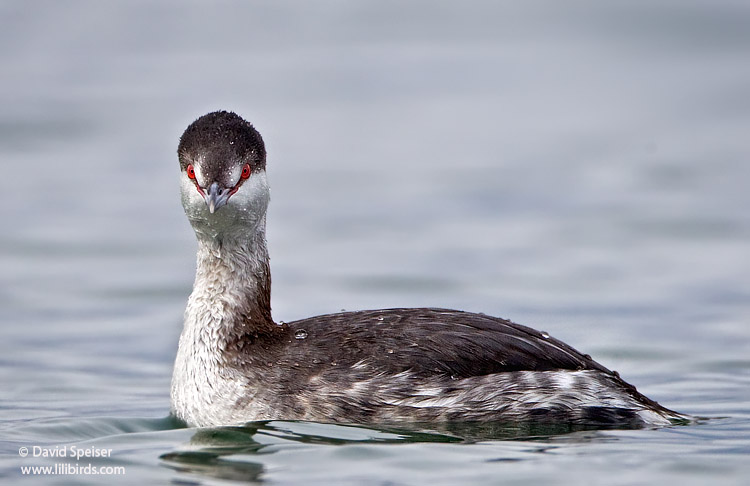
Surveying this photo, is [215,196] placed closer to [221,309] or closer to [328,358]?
[221,309]

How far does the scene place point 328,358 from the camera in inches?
456

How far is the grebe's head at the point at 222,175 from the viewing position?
11742mm

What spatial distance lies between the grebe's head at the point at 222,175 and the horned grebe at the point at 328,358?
11 mm

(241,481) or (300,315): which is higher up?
(300,315)

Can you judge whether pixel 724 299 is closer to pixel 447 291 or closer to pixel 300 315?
pixel 447 291

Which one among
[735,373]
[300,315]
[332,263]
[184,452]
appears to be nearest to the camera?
[184,452]

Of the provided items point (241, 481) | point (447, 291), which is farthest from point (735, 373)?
point (241, 481)

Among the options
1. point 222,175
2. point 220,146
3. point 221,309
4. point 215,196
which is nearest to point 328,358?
point 221,309

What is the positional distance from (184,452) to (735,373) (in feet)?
20.3

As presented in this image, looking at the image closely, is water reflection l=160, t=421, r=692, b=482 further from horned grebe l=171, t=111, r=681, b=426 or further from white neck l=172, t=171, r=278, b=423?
white neck l=172, t=171, r=278, b=423

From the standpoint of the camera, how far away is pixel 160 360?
1569 centimetres

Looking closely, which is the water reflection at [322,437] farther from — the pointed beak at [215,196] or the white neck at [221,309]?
the pointed beak at [215,196]

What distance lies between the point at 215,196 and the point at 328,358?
1.51 m

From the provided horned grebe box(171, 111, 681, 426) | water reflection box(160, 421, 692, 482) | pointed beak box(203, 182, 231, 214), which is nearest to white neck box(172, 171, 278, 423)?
horned grebe box(171, 111, 681, 426)
